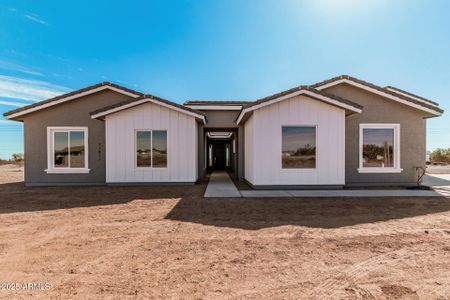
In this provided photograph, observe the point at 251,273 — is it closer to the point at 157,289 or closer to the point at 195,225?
the point at 157,289

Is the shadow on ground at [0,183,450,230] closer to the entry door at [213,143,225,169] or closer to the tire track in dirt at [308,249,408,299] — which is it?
the tire track in dirt at [308,249,408,299]

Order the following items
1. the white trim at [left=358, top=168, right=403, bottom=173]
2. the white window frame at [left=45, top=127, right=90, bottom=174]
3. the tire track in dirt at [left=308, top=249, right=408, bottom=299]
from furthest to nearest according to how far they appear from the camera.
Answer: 1. the white window frame at [left=45, top=127, right=90, bottom=174]
2. the white trim at [left=358, top=168, right=403, bottom=173]
3. the tire track in dirt at [left=308, top=249, right=408, bottom=299]

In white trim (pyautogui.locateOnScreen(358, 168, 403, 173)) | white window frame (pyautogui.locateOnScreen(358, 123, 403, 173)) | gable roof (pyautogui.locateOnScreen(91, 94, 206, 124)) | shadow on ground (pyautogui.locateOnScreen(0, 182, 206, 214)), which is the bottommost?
shadow on ground (pyautogui.locateOnScreen(0, 182, 206, 214))

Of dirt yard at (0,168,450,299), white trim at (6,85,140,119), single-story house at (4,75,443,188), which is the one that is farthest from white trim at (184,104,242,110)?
dirt yard at (0,168,450,299)

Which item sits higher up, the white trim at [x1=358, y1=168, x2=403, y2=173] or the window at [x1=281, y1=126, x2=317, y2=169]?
the window at [x1=281, y1=126, x2=317, y2=169]

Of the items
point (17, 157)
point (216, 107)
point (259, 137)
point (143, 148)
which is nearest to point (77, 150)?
point (143, 148)

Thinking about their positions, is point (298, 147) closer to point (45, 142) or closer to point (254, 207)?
point (254, 207)

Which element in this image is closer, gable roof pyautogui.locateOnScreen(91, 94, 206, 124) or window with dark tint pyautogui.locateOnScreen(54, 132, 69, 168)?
gable roof pyautogui.locateOnScreen(91, 94, 206, 124)

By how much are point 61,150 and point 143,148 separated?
172 inches

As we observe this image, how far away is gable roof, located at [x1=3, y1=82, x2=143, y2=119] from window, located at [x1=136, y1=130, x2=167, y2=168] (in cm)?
271

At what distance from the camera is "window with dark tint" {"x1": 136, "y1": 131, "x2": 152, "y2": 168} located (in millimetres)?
10406

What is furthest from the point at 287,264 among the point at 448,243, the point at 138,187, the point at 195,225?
the point at 138,187

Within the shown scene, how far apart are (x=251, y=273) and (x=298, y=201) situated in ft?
15.7

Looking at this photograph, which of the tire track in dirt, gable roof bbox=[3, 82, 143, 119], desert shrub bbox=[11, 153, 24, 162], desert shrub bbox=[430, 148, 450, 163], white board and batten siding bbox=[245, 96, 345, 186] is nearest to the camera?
the tire track in dirt
